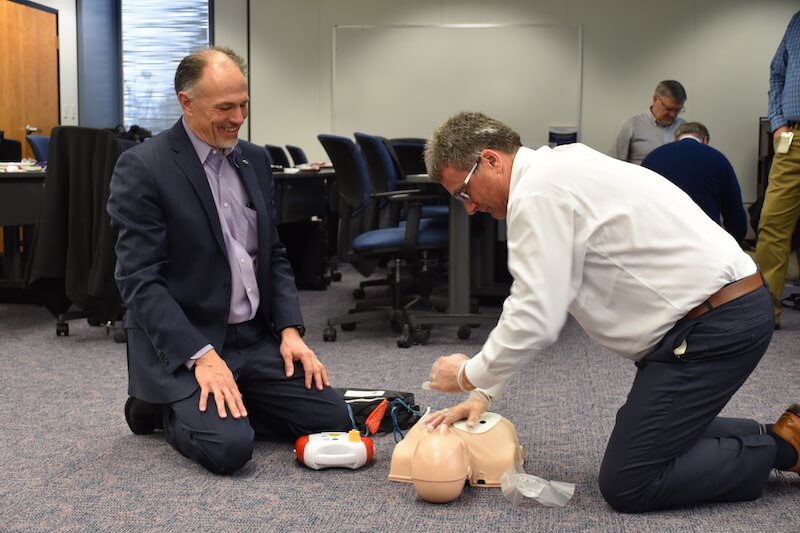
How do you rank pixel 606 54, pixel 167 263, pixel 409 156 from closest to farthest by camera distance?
1. pixel 167 263
2. pixel 409 156
3. pixel 606 54

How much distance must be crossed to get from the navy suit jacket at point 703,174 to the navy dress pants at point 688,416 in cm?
199

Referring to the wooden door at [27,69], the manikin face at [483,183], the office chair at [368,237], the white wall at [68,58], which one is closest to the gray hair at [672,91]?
the office chair at [368,237]

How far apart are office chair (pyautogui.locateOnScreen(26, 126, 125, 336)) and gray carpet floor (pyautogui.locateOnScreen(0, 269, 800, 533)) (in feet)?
1.01

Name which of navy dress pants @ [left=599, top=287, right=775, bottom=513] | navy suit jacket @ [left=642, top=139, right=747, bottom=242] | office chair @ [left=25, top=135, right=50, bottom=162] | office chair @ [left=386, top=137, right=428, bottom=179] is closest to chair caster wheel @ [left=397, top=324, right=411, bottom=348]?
navy suit jacket @ [left=642, top=139, right=747, bottom=242]

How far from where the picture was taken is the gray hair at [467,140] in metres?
1.88

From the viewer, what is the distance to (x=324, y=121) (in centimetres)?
867

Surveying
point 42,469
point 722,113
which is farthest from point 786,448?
point 722,113

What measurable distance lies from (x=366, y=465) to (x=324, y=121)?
21.8 feet

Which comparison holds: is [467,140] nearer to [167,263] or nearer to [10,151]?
[167,263]

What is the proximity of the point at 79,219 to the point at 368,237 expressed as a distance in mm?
1267

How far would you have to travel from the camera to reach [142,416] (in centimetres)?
259

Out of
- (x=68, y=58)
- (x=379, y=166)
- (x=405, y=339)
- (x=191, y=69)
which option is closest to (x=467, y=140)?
(x=191, y=69)

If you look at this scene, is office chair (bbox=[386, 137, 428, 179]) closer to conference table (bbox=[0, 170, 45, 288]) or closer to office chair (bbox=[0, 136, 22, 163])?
office chair (bbox=[0, 136, 22, 163])

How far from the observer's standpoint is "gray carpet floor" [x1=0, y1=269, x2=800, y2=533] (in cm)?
194
